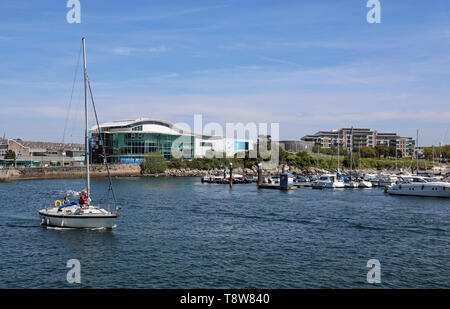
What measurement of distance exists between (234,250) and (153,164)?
10130 centimetres

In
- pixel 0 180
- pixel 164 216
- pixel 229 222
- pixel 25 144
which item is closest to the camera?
pixel 229 222

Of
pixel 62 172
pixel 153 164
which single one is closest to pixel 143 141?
pixel 153 164

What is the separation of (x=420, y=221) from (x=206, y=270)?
2561cm

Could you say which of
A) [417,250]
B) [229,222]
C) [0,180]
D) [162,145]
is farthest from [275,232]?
[162,145]

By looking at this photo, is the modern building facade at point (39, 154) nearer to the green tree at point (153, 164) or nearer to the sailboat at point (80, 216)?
the green tree at point (153, 164)

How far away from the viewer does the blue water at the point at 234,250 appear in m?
21.1

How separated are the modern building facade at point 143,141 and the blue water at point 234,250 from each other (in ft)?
290

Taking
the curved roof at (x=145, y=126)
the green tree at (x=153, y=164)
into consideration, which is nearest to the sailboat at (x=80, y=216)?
the green tree at (x=153, y=164)

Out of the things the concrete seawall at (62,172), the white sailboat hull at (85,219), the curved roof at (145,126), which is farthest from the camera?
the curved roof at (145,126)

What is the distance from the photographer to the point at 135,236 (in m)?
31.3

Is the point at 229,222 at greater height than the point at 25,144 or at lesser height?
lesser

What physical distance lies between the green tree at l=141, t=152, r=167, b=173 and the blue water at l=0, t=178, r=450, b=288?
266 feet

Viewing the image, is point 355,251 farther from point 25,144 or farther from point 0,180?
point 25,144
